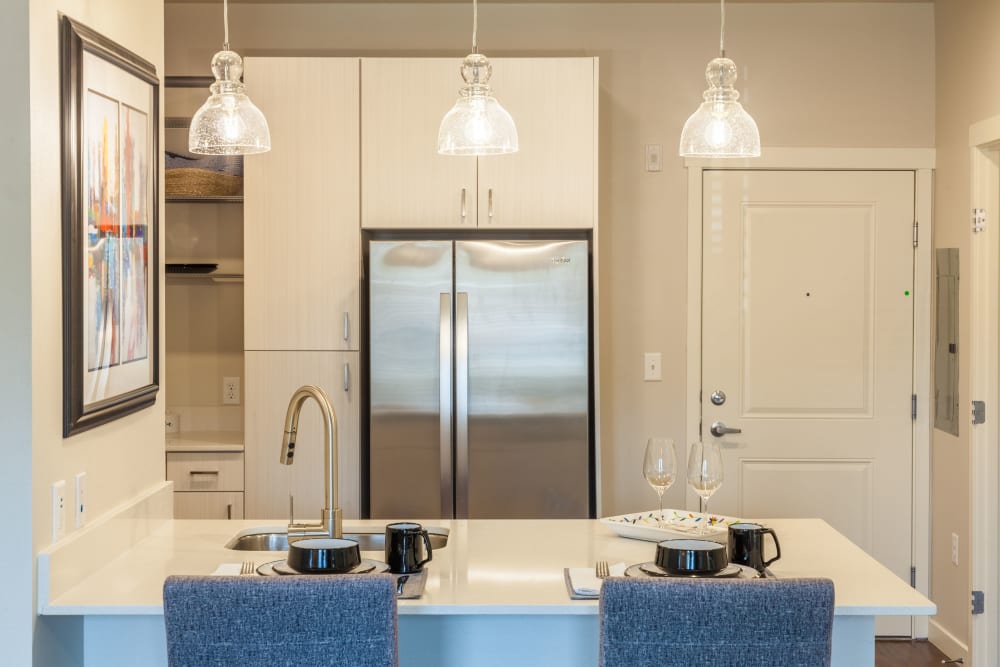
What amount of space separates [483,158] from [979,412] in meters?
2.07

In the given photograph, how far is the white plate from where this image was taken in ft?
8.04

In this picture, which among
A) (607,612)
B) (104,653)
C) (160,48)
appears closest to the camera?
(607,612)

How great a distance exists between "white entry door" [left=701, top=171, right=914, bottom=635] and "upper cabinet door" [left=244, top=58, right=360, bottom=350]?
1.50m

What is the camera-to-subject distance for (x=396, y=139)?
12.7 feet

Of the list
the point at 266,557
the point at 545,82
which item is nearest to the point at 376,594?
the point at 266,557

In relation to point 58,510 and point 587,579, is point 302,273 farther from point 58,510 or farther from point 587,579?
point 587,579

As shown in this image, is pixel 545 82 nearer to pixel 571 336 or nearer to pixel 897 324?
pixel 571 336

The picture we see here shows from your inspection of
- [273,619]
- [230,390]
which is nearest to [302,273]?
[230,390]

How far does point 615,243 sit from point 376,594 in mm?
2843

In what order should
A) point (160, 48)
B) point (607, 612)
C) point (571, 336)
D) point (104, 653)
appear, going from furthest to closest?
point (571, 336) → point (160, 48) → point (104, 653) → point (607, 612)

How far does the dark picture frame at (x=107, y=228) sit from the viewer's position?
2084mm

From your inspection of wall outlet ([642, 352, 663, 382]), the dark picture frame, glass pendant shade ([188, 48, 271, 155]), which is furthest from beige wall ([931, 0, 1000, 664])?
the dark picture frame

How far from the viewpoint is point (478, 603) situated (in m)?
1.96

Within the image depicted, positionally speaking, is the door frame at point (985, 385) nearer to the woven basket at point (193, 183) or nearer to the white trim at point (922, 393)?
the white trim at point (922, 393)
